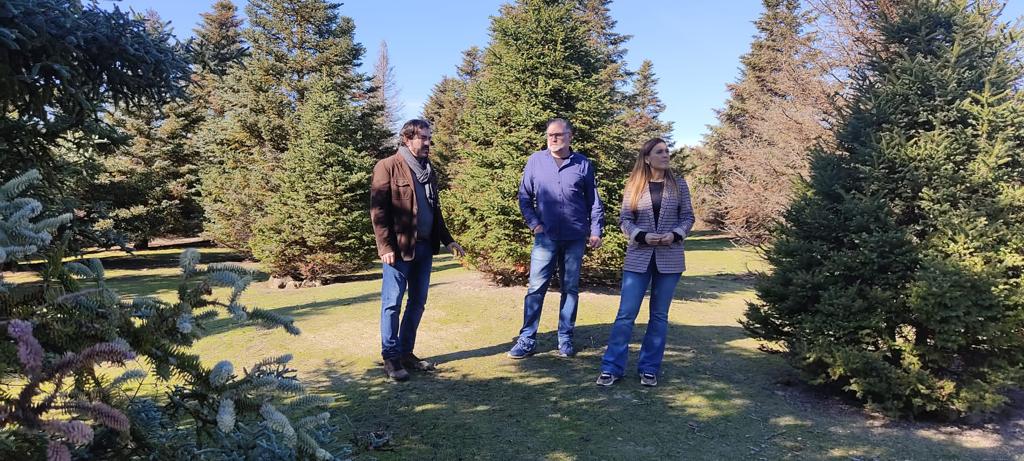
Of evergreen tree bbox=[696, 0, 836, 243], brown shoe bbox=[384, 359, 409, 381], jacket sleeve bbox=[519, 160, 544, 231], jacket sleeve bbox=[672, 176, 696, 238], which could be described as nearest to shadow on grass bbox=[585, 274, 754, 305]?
evergreen tree bbox=[696, 0, 836, 243]

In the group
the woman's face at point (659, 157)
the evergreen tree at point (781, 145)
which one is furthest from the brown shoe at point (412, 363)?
the evergreen tree at point (781, 145)

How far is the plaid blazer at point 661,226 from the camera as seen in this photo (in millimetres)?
4336

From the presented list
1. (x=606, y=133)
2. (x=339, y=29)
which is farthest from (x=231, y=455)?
(x=339, y=29)

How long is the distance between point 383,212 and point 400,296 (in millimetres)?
656

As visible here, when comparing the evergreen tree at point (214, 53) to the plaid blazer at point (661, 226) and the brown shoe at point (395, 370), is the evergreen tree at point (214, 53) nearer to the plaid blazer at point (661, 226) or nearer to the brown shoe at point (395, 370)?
the brown shoe at point (395, 370)

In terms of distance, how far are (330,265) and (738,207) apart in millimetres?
9762

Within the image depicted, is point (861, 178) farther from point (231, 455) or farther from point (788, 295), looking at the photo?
point (231, 455)

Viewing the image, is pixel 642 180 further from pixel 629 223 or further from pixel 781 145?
pixel 781 145

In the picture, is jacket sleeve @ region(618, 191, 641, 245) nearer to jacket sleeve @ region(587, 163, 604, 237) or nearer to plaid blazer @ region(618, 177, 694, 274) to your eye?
plaid blazer @ region(618, 177, 694, 274)

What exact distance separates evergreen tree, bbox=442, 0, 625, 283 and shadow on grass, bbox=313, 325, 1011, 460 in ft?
11.5

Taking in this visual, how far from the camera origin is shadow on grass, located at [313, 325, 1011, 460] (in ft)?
10.7

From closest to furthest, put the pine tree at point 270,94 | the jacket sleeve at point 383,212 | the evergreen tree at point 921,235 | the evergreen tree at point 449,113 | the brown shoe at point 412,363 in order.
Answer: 1. the evergreen tree at point 921,235
2. the jacket sleeve at point 383,212
3. the brown shoe at point 412,363
4. the pine tree at point 270,94
5. the evergreen tree at point 449,113

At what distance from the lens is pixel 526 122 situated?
8.59 meters

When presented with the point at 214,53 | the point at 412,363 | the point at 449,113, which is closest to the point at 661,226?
the point at 412,363
